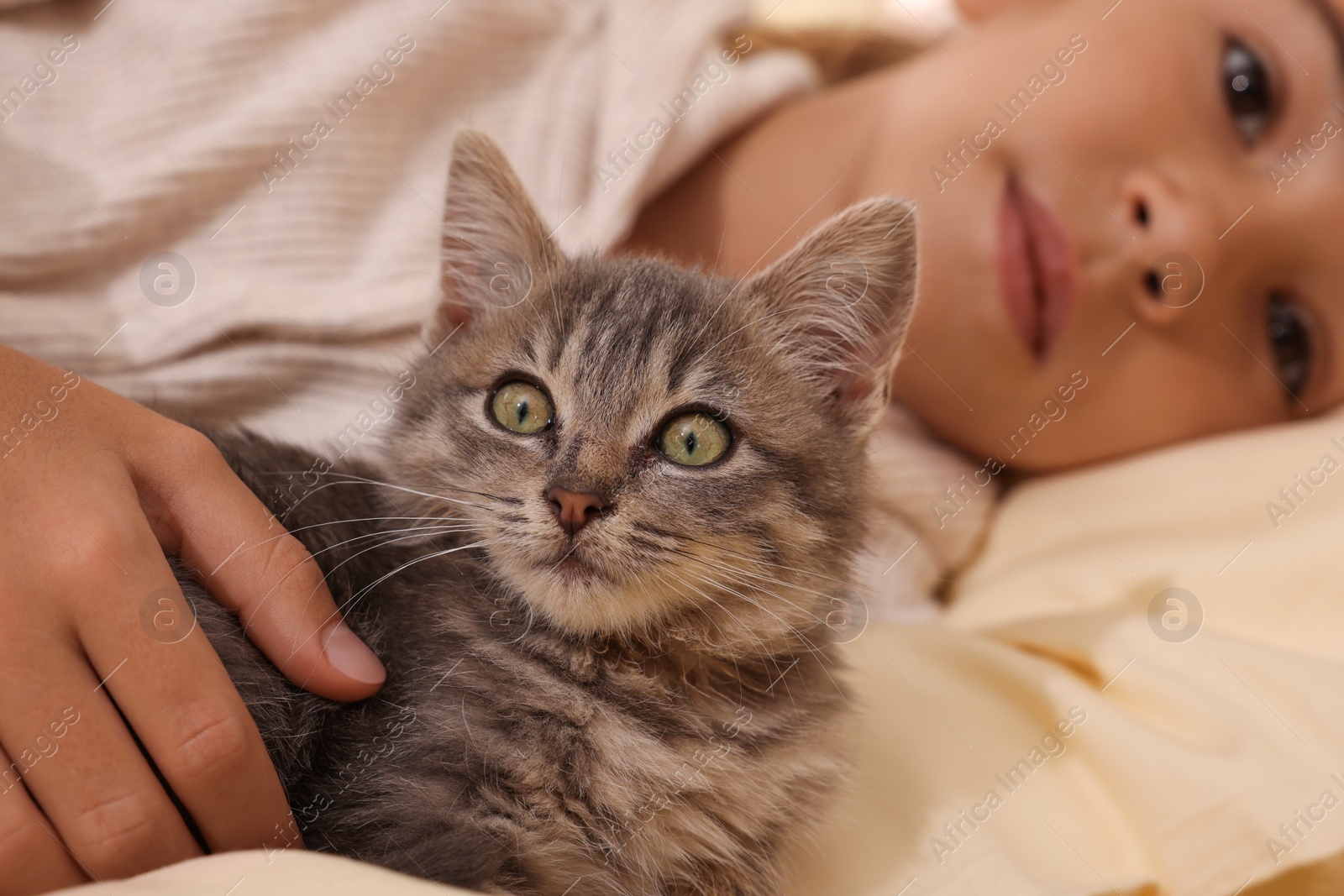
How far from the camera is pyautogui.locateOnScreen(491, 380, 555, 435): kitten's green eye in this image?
49.9 inches

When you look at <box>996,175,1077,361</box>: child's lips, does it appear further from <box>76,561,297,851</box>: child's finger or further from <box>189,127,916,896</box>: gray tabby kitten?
<box>76,561,297,851</box>: child's finger

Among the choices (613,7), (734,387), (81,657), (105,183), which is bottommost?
(81,657)

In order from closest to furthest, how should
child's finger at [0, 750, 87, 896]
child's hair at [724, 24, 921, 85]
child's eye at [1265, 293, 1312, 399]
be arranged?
child's finger at [0, 750, 87, 896] → child's eye at [1265, 293, 1312, 399] → child's hair at [724, 24, 921, 85]

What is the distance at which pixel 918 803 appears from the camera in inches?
56.2

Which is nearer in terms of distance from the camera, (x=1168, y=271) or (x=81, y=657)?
(x=81, y=657)

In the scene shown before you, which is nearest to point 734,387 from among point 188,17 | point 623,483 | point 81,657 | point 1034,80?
point 623,483

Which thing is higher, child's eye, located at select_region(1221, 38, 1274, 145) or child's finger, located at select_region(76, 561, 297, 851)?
child's eye, located at select_region(1221, 38, 1274, 145)

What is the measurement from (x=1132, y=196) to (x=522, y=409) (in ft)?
4.89

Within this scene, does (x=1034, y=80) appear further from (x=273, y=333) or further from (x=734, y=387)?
(x=273, y=333)

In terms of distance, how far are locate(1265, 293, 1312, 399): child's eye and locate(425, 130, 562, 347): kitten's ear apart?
5.78ft

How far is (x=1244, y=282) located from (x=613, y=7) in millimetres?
1810

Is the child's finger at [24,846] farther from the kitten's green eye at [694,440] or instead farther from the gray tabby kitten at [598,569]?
the kitten's green eye at [694,440]

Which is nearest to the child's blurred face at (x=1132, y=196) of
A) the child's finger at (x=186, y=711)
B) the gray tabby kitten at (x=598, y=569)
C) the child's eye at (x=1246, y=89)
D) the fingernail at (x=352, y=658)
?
the child's eye at (x=1246, y=89)

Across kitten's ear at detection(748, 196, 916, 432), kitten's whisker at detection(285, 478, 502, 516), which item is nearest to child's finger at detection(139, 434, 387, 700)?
kitten's whisker at detection(285, 478, 502, 516)
